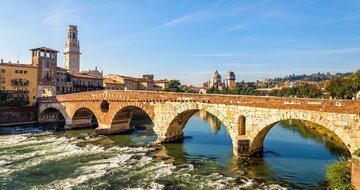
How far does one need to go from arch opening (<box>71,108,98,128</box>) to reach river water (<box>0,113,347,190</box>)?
917 centimetres

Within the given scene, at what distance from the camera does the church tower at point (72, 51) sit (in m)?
90.7

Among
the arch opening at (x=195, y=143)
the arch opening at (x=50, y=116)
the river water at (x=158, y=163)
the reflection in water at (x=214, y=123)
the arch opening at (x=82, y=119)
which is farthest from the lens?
the arch opening at (x=50, y=116)

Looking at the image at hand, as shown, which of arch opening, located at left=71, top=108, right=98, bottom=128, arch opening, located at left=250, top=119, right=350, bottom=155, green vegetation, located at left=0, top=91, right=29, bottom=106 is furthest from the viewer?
green vegetation, located at left=0, top=91, right=29, bottom=106

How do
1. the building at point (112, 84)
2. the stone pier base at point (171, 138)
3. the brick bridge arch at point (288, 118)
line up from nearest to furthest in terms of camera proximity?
the brick bridge arch at point (288, 118), the stone pier base at point (171, 138), the building at point (112, 84)

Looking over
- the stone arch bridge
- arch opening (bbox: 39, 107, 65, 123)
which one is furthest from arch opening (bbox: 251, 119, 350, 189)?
arch opening (bbox: 39, 107, 65, 123)

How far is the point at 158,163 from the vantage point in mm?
23719

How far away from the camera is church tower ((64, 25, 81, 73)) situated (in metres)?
90.7

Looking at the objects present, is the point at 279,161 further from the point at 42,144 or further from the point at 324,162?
the point at 42,144

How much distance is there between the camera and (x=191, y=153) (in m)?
27.3

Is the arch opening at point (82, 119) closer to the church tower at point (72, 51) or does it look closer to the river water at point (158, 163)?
the river water at point (158, 163)

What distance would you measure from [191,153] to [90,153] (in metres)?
8.45

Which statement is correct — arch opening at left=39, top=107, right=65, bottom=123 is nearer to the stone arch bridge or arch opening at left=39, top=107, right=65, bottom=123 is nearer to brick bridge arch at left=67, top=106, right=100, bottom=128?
brick bridge arch at left=67, top=106, right=100, bottom=128

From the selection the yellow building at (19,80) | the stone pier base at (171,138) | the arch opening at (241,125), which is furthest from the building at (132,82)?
the arch opening at (241,125)

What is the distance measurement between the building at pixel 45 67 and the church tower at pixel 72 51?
33887 mm
